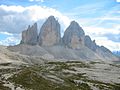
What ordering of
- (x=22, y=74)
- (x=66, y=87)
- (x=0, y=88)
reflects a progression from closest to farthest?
(x=0, y=88)
(x=66, y=87)
(x=22, y=74)

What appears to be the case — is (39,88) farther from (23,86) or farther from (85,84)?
(85,84)

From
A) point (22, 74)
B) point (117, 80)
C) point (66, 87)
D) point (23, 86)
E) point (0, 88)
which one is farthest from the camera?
point (117, 80)

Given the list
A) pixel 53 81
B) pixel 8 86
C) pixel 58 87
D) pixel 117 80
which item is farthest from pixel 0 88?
pixel 117 80

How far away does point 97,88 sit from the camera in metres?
88.1

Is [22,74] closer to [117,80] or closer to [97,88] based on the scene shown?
[97,88]

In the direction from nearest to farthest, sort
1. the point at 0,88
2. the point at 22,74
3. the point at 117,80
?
the point at 0,88 < the point at 22,74 < the point at 117,80

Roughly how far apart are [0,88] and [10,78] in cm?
1626

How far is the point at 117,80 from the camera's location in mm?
Result: 115812

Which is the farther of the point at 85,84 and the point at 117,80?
the point at 117,80

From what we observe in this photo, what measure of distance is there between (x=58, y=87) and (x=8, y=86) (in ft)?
42.7

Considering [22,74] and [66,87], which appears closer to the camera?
[66,87]

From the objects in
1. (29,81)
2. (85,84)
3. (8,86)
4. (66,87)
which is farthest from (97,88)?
(8,86)

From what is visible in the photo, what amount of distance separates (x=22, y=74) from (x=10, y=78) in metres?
3.60

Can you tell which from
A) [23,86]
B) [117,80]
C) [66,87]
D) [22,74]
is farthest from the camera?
[117,80]
